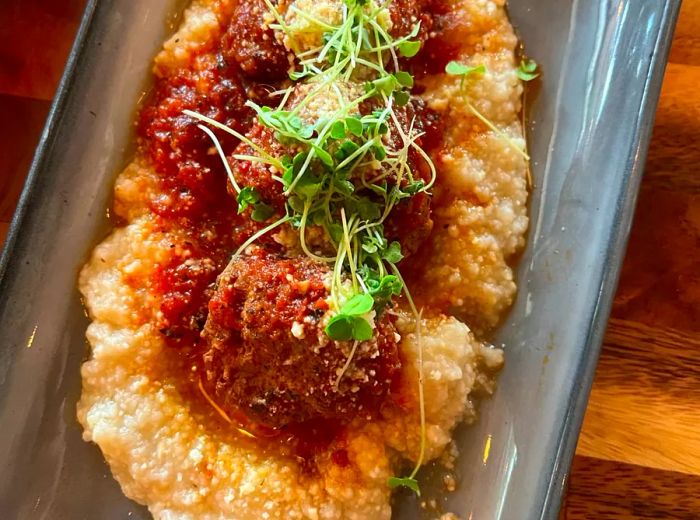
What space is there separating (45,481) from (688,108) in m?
2.98

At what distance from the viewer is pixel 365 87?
8.38 ft

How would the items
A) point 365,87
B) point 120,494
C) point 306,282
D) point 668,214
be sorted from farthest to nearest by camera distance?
point 668,214 < point 120,494 < point 365,87 < point 306,282

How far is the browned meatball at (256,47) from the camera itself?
2715 mm

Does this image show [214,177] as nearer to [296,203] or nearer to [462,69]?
[296,203]

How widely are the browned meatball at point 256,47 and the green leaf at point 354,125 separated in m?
0.53

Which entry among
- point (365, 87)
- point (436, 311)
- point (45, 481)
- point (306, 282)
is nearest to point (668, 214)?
point (436, 311)

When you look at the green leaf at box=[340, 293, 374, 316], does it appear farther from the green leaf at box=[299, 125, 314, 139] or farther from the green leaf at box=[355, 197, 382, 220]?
the green leaf at box=[299, 125, 314, 139]

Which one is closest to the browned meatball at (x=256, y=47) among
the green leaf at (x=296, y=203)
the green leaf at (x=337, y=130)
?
the green leaf at (x=337, y=130)

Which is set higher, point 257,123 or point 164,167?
point 257,123

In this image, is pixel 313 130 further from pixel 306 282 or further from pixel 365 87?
pixel 306 282

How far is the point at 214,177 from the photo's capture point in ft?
9.29

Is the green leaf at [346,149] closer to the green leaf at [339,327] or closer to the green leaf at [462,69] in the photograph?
the green leaf at [339,327]

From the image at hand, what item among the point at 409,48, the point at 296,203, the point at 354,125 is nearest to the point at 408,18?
the point at 409,48

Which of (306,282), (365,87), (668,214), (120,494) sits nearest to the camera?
(306,282)
